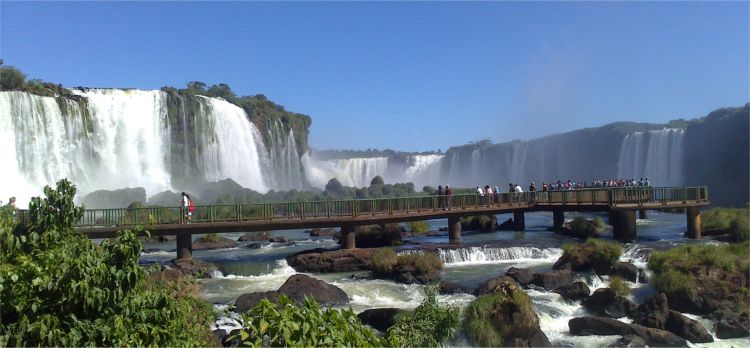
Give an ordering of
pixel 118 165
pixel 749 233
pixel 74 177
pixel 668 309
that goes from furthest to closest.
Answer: pixel 118 165
pixel 74 177
pixel 749 233
pixel 668 309

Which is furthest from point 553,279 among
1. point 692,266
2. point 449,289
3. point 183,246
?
point 183,246

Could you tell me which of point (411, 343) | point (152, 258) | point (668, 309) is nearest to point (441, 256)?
point (668, 309)

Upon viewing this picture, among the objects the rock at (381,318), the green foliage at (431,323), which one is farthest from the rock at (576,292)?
the green foliage at (431,323)

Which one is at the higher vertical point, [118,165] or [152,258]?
[118,165]

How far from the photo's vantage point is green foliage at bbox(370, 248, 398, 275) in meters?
18.5

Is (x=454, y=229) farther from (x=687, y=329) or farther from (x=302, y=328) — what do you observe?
(x=302, y=328)

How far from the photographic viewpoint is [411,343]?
7594 millimetres

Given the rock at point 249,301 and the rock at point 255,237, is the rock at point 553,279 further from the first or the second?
the rock at point 255,237

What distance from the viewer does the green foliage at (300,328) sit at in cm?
357

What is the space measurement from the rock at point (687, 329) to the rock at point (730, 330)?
1.46ft

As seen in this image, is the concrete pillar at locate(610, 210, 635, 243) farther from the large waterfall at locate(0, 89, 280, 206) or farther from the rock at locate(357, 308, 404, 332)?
the large waterfall at locate(0, 89, 280, 206)

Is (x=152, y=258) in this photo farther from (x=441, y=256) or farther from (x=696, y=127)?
(x=696, y=127)

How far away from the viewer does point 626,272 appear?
16703 millimetres

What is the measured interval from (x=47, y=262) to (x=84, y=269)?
0.58 m
